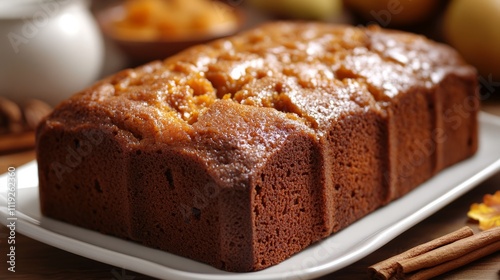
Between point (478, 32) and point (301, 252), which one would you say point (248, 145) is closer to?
point (301, 252)

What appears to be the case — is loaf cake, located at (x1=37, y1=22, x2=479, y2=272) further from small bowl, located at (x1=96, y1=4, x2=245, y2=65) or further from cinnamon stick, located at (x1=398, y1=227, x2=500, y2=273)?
small bowl, located at (x1=96, y1=4, x2=245, y2=65)

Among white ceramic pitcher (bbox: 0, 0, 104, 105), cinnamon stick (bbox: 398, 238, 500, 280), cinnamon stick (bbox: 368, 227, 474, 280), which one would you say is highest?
white ceramic pitcher (bbox: 0, 0, 104, 105)

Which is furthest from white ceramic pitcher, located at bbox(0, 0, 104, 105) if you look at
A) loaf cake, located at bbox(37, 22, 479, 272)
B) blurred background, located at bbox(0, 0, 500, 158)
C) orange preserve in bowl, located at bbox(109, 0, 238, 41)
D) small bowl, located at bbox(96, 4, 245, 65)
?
loaf cake, located at bbox(37, 22, 479, 272)

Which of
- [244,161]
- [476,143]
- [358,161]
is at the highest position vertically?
[244,161]

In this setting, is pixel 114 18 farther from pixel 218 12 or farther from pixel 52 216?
pixel 52 216

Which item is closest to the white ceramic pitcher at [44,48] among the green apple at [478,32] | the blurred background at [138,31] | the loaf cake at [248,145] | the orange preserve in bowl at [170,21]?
the blurred background at [138,31]

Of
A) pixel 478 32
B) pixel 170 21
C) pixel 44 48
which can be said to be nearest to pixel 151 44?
pixel 170 21

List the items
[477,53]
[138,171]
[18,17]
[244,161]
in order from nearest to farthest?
[244,161], [138,171], [18,17], [477,53]

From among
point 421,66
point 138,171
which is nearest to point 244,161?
point 138,171
